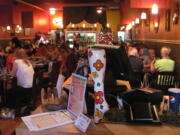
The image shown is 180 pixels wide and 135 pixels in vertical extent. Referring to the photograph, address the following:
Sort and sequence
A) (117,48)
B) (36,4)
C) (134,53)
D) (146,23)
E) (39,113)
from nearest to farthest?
(117,48) → (39,113) → (134,53) → (146,23) → (36,4)

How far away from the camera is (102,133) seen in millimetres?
1341

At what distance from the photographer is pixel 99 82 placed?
1.43 meters

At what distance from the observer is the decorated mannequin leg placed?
1407 millimetres

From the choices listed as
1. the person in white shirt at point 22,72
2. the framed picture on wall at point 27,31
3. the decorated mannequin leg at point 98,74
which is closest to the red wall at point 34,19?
the framed picture on wall at point 27,31

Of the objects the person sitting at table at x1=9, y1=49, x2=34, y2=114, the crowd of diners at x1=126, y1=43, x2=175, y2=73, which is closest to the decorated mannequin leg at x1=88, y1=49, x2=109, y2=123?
the person sitting at table at x1=9, y1=49, x2=34, y2=114

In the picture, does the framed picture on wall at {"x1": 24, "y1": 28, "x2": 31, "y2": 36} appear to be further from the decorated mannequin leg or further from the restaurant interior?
the decorated mannequin leg

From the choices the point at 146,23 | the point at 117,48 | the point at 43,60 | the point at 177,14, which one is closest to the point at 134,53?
the point at 177,14

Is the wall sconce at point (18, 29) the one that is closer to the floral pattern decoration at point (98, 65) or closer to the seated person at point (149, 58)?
the seated person at point (149, 58)

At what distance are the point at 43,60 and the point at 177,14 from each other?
411 centimetres

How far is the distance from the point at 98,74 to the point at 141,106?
1.17ft

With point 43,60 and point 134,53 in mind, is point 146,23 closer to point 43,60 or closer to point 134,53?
point 134,53

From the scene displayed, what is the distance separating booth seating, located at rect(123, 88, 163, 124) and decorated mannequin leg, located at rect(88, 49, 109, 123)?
0.55 ft

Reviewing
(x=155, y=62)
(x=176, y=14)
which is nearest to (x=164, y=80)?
(x=155, y=62)

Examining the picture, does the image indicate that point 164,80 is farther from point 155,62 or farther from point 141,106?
point 141,106
